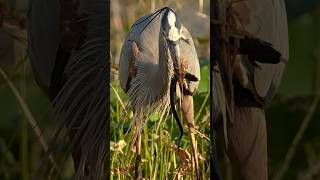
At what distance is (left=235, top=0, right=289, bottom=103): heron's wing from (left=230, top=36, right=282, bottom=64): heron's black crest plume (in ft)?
0.06

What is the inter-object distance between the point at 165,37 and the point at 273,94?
51 cm

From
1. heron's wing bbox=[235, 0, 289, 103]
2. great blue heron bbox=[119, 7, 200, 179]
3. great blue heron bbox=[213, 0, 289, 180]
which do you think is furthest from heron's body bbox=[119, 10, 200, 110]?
heron's wing bbox=[235, 0, 289, 103]

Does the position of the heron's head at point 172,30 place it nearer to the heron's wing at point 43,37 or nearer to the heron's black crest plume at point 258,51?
the heron's black crest plume at point 258,51

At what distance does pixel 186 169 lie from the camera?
258 cm

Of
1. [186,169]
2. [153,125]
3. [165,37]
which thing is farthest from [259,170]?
[165,37]

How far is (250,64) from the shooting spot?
258 cm

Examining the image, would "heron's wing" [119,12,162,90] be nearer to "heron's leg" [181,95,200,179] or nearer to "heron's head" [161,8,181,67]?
"heron's head" [161,8,181,67]

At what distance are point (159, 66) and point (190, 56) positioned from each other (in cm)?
13

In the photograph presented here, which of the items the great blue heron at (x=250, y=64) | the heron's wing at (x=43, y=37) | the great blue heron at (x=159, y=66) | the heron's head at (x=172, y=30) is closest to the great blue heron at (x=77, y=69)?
the heron's wing at (x=43, y=37)

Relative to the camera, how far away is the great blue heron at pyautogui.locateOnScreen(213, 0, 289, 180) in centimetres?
256

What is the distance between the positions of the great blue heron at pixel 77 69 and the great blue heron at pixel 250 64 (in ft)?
1.64

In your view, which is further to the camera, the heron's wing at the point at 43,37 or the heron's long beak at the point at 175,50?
the heron's wing at the point at 43,37

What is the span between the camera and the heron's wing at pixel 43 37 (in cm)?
263

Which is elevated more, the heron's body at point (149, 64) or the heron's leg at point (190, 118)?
the heron's body at point (149, 64)
